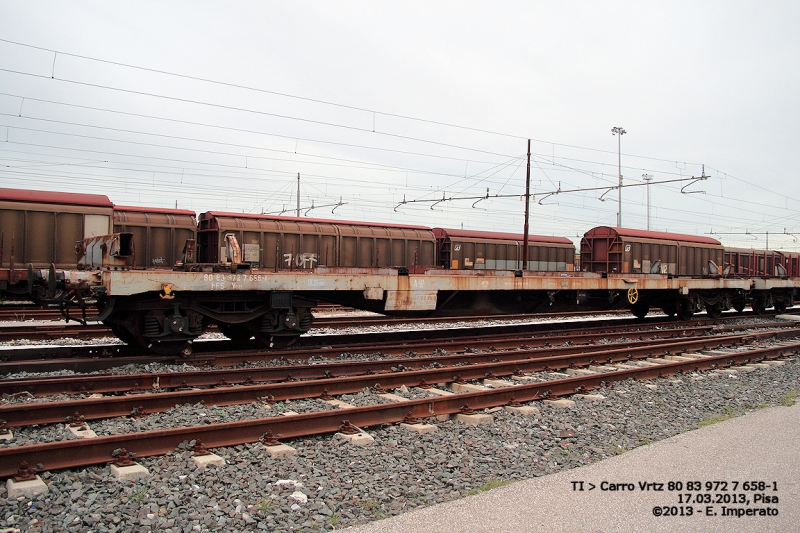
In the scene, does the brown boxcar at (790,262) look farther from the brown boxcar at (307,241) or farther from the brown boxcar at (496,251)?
the brown boxcar at (307,241)

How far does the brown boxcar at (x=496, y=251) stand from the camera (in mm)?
23984

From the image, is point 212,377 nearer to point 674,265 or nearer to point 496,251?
point 496,251

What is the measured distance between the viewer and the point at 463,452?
595 cm

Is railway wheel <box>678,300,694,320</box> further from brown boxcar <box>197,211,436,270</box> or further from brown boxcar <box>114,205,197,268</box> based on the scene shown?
brown boxcar <box>114,205,197,268</box>

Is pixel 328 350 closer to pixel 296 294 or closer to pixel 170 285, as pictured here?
pixel 296 294

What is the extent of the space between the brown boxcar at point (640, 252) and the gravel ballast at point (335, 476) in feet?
52.9

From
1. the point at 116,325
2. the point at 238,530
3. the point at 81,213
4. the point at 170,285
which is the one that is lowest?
the point at 238,530

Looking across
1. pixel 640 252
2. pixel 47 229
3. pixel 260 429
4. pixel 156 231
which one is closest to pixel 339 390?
pixel 260 429

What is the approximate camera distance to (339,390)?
26.9ft

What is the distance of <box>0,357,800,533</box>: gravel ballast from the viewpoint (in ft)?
14.0

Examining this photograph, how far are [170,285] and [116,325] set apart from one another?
1.79 m

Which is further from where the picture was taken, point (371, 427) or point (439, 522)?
point (371, 427)

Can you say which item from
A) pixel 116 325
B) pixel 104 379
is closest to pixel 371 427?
pixel 104 379

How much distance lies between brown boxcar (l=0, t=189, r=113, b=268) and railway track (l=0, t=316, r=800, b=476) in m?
7.82
